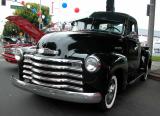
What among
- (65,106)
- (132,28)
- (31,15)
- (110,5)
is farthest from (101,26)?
(31,15)

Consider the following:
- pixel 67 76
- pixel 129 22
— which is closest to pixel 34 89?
pixel 67 76

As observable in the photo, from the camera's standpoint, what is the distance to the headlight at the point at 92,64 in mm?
5598

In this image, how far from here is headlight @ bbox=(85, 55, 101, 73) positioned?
18.4ft

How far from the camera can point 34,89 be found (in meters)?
5.86

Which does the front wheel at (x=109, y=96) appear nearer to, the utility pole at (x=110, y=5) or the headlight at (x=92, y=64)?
the headlight at (x=92, y=64)

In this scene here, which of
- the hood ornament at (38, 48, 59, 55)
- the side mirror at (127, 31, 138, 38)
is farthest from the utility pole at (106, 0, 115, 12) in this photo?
the hood ornament at (38, 48, 59, 55)

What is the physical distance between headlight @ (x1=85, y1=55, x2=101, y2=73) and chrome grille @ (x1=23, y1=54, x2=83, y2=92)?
127mm

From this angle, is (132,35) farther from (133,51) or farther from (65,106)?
(65,106)

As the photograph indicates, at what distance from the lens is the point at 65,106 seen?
6352mm

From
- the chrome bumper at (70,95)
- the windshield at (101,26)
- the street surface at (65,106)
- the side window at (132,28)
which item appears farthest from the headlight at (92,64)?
the side window at (132,28)

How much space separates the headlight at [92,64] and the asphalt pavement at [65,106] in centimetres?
92

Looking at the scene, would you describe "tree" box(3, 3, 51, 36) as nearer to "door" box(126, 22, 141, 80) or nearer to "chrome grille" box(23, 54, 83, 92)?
"door" box(126, 22, 141, 80)

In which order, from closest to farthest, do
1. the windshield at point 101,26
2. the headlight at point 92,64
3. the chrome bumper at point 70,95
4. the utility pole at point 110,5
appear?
the chrome bumper at point 70,95 → the headlight at point 92,64 → the windshield at point 101,26 → the utility pole at point 110,5

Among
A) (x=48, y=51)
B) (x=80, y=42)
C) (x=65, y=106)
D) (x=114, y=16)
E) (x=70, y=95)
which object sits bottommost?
(x=65, y=106)
